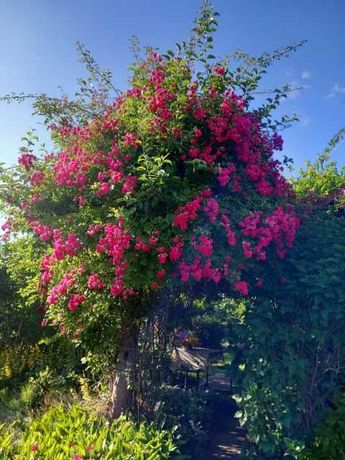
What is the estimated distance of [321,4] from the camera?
15.8 feet

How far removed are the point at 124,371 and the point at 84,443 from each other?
4.35 ft

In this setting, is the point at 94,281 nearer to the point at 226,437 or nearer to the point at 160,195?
the point at 160,195

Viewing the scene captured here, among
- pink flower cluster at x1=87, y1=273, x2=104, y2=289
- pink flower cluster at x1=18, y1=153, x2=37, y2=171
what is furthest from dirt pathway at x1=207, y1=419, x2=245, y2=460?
pink flower cluster at x1=18, y1=153, x2=37, y2=171

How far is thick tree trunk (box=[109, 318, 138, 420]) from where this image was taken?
4668mm

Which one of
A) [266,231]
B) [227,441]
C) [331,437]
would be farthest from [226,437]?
[266,231]

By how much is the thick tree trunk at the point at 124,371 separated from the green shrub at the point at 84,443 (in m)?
0.42

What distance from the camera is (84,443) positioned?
3.45 m

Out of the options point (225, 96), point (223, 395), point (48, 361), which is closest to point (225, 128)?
point (225, 96)

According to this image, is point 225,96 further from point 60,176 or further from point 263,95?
point 60,176

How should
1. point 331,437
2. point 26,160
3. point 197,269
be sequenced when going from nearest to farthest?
point 197,269 < point 331,437 < point 26,160

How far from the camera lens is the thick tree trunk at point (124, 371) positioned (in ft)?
15.3

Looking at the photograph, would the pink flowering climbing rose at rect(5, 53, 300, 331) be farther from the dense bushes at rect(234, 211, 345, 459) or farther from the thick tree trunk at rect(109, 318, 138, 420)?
the thick tree trunk at rect(109, 318, 138, 420)

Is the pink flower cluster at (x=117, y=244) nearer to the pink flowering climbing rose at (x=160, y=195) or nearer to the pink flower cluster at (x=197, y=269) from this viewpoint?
the pink flowering climbing rose at (x=160, y=195)

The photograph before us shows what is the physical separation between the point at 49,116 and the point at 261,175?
11.0 ft
